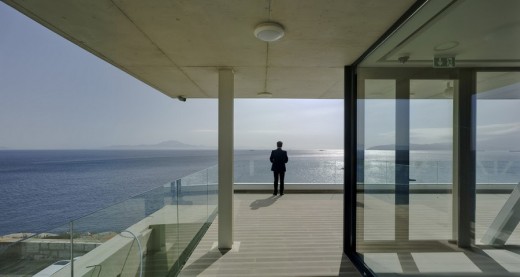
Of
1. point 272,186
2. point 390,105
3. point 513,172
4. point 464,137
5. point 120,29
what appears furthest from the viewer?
point 272,186

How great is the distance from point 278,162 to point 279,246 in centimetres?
337

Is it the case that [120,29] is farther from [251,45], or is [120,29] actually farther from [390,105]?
[390,105]

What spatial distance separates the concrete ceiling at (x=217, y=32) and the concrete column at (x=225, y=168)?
0.52m

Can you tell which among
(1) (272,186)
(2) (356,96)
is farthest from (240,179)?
(2) (356,96)

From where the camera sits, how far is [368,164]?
2.87 metres

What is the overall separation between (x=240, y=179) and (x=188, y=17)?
582 cm

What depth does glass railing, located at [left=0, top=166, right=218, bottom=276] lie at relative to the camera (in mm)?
1489

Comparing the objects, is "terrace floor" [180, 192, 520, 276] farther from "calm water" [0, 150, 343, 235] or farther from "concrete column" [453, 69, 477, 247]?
"calm water" [0, 150, 343, 235]

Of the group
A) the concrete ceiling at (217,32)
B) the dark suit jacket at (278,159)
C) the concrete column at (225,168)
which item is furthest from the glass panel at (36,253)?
the dark suit jacket at (278,159)

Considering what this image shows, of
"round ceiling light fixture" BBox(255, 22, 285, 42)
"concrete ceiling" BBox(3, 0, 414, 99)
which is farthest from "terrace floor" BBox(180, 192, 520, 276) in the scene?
"round ceiling light fixture" BBox(255, 22, 285, 42)

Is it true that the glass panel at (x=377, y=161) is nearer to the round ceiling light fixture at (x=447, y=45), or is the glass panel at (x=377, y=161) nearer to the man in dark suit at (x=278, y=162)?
the round ceiling light fixture at (x=447, y=45)

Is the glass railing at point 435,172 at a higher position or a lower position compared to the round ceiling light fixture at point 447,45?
lower

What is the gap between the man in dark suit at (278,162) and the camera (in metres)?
6.75

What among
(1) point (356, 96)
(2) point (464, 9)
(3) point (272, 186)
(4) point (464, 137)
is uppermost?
(2) point (464, 9)
